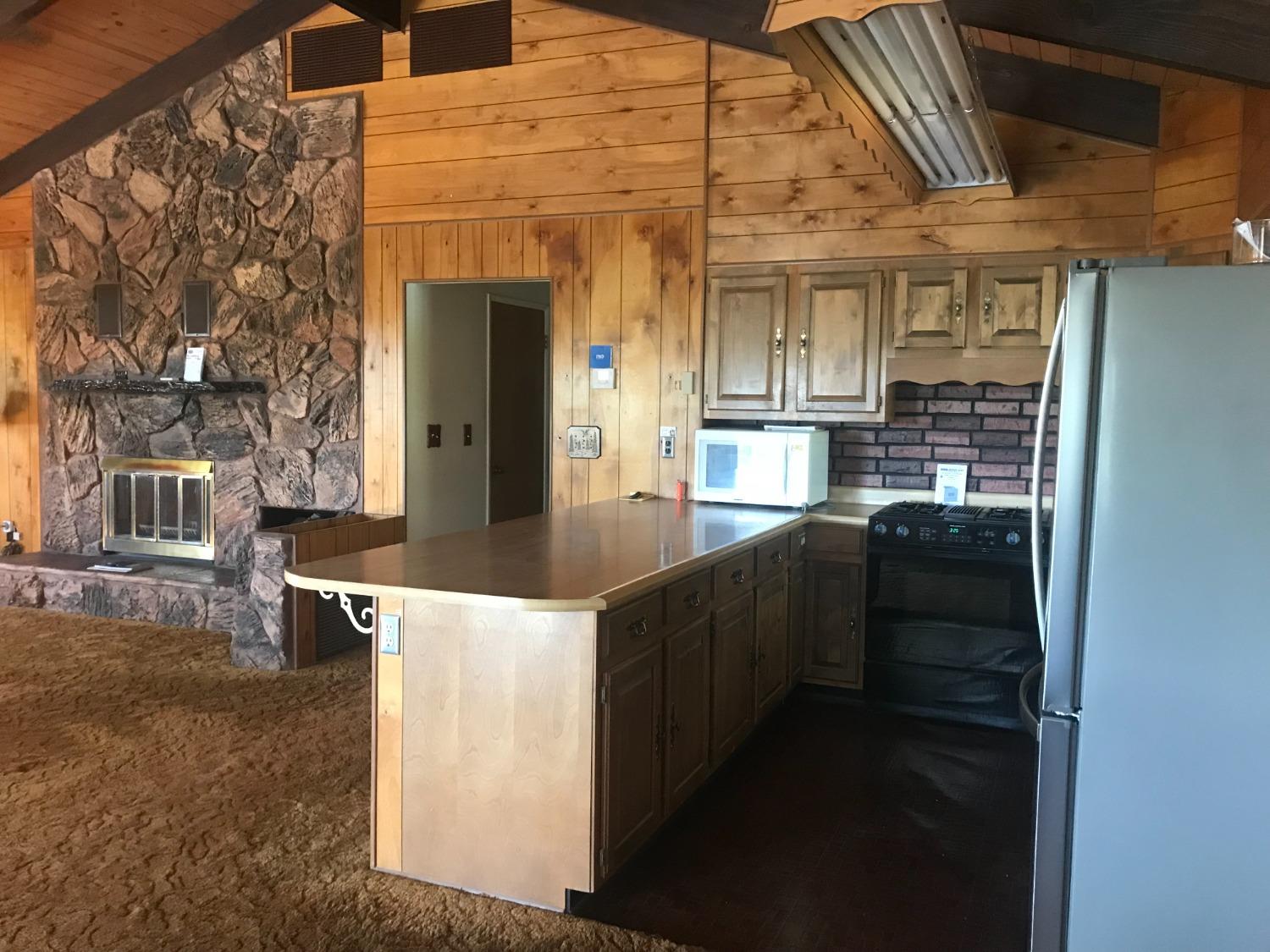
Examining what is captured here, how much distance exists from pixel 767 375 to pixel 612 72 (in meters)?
1.73

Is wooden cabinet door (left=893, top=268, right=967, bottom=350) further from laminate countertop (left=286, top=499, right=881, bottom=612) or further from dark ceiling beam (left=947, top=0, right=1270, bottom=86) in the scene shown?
dark ceiling beam (left=947, top=0, right=1270, bottom=86)

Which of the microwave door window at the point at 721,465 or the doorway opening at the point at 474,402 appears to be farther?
the doorway opening at the point at 474,402

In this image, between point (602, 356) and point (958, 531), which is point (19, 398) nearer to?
point (602, 356)

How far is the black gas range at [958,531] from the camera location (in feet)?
13.0

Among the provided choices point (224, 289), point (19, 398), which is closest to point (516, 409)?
point (224, 289)

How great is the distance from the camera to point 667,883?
9.32 ft

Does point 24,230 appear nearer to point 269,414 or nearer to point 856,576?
point 269,414

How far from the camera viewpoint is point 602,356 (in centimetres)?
500

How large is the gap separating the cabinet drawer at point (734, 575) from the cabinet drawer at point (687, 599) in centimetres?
11

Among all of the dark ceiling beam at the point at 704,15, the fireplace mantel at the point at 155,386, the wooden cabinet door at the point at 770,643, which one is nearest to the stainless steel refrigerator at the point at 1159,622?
the wooden cabinet door at the point at 770,643

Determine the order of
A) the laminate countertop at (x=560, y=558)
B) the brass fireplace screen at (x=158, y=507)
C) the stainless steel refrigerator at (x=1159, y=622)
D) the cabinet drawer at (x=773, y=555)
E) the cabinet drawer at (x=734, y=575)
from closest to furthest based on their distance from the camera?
the stainless steel refrigerator at (x=1159, y=622) → the laminate countertop at (x=560, y=558) → the cabinet drawer at (x=734, y=575) → the cabinet drawer at (x=773, y=555) → the brass fireplace screen at (x=158, y=507)

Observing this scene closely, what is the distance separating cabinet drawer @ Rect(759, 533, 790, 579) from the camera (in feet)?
12.7

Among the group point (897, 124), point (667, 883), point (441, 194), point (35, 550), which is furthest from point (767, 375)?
point (35, 550)

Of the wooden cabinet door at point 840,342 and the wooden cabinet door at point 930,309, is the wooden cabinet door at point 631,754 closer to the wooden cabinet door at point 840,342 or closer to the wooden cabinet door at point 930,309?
the wooden cabinet door at point 840,342
